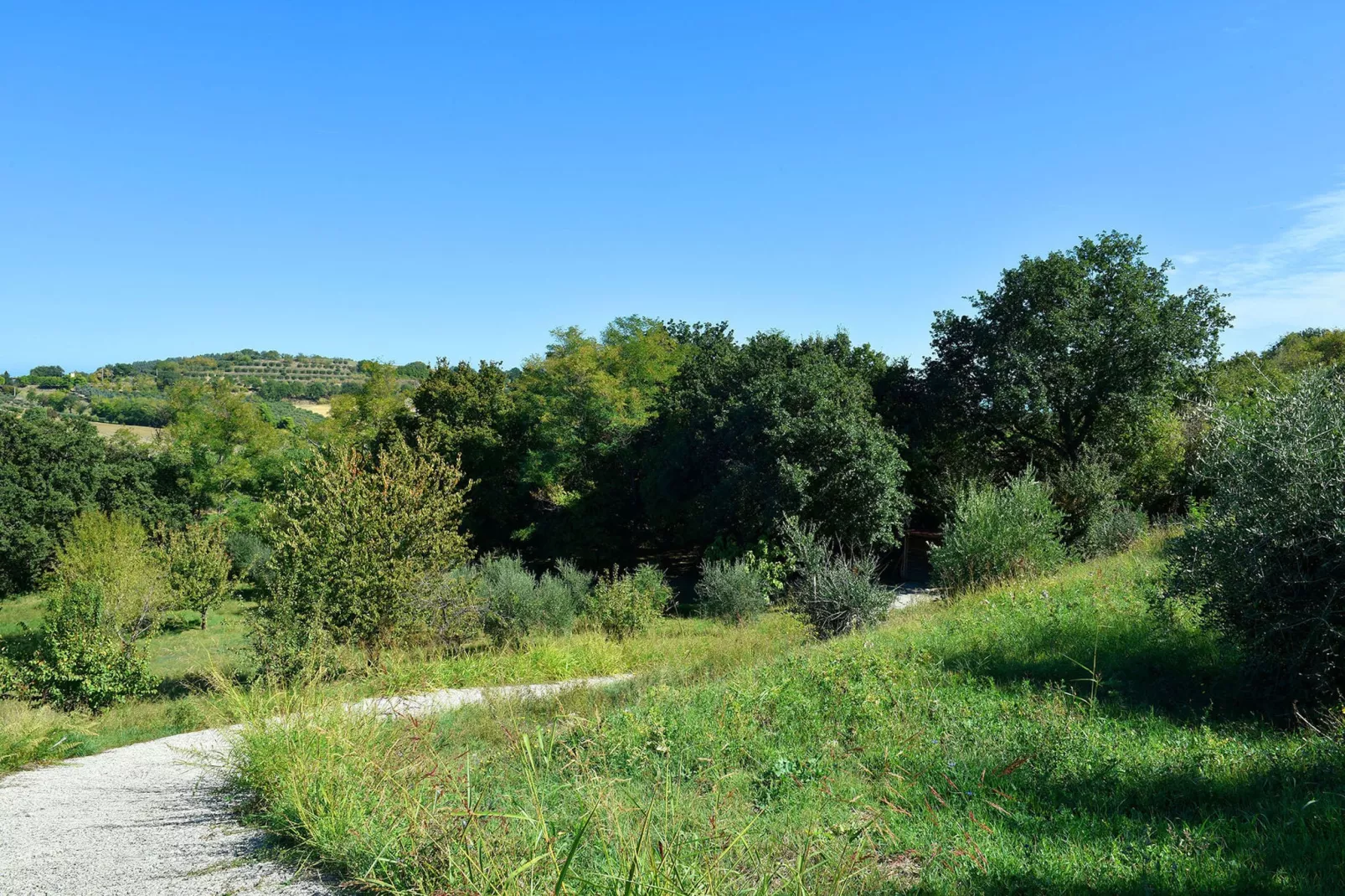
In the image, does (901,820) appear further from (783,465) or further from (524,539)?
(524,539)

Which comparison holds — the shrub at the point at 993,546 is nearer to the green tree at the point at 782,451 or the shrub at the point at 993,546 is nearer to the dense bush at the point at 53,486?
the green tree at the point at 782,451

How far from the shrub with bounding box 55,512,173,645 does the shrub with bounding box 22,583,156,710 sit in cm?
38

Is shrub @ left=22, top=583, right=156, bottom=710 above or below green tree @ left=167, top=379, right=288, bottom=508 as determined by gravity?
below

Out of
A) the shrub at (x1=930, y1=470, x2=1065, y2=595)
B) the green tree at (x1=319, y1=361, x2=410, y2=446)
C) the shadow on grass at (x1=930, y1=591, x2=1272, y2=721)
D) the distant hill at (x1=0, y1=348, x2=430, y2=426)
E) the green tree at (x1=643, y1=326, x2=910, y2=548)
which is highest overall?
the distant hill at (x1=0, y1=348, x2=430, y2=426)

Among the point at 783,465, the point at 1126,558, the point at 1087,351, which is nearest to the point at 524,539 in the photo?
the point at 783,465

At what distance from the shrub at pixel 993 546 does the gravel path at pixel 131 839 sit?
356 inches

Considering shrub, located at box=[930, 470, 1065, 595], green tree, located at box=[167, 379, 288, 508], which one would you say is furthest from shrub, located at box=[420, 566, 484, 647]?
green tree, located at box=[167, 379, 288, 508]

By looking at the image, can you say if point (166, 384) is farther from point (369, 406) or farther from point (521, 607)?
point (521, 607)

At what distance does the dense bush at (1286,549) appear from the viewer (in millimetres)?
5895

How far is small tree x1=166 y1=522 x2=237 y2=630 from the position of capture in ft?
82.3

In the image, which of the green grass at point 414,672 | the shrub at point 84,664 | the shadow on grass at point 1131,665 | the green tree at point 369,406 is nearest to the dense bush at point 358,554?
the green grass at point 414,672

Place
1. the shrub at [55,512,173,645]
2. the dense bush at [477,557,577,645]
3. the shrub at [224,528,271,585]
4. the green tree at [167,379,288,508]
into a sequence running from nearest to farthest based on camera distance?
the shrub at [55,512,173,645] < the dense bush at [477,557,577,645] < the shrub at [224,528,271,585] < the green tree at [167,379,288,508]

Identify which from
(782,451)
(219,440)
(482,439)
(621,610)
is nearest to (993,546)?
(621,610)

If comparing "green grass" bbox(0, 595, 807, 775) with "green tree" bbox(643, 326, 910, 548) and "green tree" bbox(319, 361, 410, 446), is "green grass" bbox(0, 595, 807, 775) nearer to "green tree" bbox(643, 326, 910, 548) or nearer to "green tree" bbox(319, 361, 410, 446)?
"green tree" bbox(643, 326, 910, 548)
